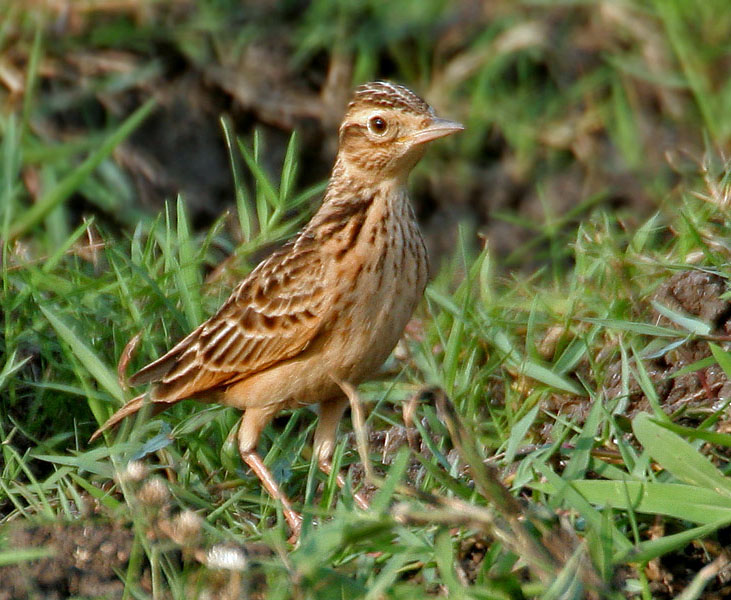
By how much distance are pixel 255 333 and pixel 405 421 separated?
1190mm

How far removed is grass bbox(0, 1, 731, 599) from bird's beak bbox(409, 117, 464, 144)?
597 mm

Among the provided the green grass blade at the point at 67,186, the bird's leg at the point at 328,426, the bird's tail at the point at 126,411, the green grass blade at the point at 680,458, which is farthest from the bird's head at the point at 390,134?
the green grass blade at the point at 67,186

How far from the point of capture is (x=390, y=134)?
512cm

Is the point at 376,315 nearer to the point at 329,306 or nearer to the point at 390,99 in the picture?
the point at 329,306

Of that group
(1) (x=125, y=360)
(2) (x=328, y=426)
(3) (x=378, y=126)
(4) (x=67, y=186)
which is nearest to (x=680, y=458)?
(2) (x=328, y=426)

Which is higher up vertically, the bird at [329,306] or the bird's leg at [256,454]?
the bird at [329,306]

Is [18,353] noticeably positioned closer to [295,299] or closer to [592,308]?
[295,299]

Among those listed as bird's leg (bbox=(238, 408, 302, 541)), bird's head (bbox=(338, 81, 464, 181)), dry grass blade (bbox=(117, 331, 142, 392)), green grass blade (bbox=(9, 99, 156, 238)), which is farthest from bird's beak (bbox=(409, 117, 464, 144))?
green grass blade (bbox=(9, 99, 156, 238))

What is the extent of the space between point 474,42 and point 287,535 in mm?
5666

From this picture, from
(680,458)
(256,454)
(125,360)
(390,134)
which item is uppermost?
(390,134)

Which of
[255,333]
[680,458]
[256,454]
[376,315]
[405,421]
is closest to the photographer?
[405,421]

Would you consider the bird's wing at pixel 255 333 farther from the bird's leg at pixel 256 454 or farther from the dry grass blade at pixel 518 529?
the dry grass blade at pixel 518 529

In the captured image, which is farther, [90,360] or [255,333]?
[90,360]

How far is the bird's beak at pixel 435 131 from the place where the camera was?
501 cm
